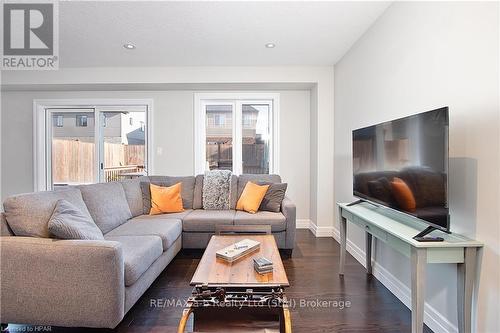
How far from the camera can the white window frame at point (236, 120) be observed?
4.50m

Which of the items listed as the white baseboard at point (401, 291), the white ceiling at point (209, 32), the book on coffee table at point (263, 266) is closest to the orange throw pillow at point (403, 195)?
the white baseboard at point (401, 291)

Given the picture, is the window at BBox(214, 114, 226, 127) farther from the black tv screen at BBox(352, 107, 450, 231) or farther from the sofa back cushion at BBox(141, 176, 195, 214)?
the black tv screen at BBox(352, 107, 450, 231)

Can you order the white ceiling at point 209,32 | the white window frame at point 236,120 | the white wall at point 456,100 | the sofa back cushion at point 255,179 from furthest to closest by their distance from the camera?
the white window frame at point 236,120
the sofa back cushion at point 255,179
the white ceiling at point 209,32
the white wall at point 456,100

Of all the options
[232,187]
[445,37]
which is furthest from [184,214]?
[445,37]

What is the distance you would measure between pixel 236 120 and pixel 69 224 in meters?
3.20

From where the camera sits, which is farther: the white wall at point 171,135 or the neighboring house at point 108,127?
the neighboring house at point 108,127

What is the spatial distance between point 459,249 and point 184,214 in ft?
9.04

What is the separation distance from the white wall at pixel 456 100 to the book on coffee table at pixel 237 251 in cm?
127

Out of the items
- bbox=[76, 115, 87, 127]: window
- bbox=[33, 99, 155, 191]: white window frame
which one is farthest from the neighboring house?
bbox=[33, 99, 155, 191]: white window frame

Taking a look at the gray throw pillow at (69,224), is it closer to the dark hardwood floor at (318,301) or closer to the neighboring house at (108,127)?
the dark hardwood floor at (318,301)

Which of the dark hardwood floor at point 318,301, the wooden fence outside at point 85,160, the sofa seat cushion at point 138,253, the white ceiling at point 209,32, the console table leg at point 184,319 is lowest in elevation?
the dark hardwood floor at point 318,301

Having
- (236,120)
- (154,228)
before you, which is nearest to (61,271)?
(154,228)

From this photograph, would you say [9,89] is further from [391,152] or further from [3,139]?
[391,152]

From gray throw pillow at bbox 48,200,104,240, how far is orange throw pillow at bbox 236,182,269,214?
1.84m
